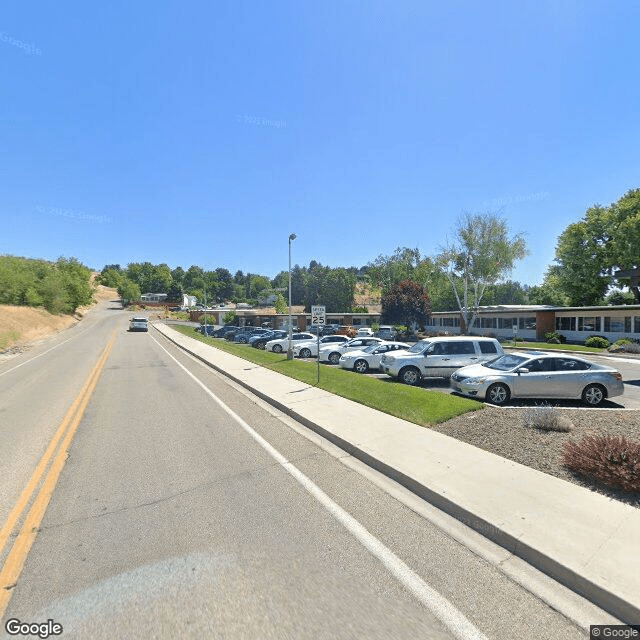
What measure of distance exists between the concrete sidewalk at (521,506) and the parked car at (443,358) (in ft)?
22.2

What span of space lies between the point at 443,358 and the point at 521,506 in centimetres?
1034

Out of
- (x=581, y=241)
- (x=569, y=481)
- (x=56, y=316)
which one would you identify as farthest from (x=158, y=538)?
(x=56, y=316)

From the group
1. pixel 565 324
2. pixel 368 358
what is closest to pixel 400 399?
pixel 368 358

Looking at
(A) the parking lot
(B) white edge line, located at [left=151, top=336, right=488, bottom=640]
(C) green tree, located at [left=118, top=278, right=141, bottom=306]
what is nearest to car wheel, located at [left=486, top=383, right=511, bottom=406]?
(A) the parking lot

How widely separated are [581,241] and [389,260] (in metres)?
42.5

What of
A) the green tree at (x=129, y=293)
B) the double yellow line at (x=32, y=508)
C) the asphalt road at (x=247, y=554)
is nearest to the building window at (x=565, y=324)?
the asphalt road at (x=247, y=554)

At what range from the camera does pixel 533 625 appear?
2781mm

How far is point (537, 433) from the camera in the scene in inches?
282

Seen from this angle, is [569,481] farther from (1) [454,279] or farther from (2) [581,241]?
(2) [581,241]

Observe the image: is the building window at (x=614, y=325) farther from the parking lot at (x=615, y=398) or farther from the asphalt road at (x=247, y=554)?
the asphalt road at (x=247, y=554)

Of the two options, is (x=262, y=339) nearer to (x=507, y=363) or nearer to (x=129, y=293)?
(x=507, y=363)

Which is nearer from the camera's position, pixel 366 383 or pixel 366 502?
pixel 366 502

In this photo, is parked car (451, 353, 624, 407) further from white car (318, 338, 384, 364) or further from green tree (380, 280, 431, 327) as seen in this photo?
green tree (380, 280, 431, 327)

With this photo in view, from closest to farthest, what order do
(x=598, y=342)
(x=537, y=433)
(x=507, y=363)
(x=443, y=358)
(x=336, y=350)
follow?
(x=537, y=433)
(x=507, y=363)
(x=443, y=358)
(x=336, y=350)
(x=598, y=342)
